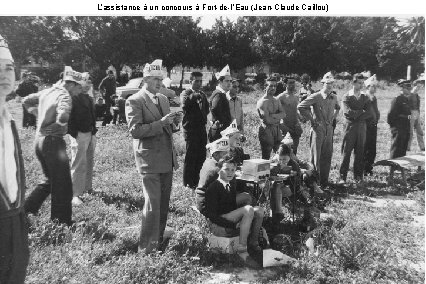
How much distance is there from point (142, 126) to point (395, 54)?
40.8m

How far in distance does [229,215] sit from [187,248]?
60 centimetres

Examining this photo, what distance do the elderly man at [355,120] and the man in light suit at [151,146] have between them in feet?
14.5

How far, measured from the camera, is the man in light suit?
4.41 m

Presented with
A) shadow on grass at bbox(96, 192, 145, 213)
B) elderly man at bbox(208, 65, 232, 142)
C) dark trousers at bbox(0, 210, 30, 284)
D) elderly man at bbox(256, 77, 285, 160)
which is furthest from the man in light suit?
elderly man at bbox(256, 77, 285, 160)

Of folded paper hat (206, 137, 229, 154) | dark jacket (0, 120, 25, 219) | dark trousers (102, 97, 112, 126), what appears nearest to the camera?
Result: dark jacket (0, 120, 25, 219)

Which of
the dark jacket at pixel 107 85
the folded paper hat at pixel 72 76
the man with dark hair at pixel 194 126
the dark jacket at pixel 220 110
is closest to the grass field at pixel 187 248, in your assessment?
the man with dark hair at pixel 194 126

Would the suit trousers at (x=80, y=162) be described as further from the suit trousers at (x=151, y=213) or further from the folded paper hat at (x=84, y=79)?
the suit trousers at (x=151, y=213)

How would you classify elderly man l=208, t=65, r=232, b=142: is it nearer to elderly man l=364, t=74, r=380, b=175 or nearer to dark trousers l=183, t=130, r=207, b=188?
dark trousers l=183, t=130, r=207, b=188

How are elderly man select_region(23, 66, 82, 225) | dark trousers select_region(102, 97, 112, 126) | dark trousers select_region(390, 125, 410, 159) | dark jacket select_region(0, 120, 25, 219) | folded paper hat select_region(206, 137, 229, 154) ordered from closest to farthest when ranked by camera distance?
dark jacket select_region(0, 120, 25, 219) → elderly man select_region(23, 66, 82, 225) → folded paper hat select_region(206, 137, 229, 154) → dark trousers select_region(390, 125, 410, 159) → dark trousers select_region(102, 97, 112, 126)

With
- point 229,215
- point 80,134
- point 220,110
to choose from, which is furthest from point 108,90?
point 229,215

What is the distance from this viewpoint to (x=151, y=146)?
449cm

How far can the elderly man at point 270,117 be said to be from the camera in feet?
25.0

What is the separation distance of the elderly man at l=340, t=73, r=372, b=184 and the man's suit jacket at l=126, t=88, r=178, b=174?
4.40 metres
